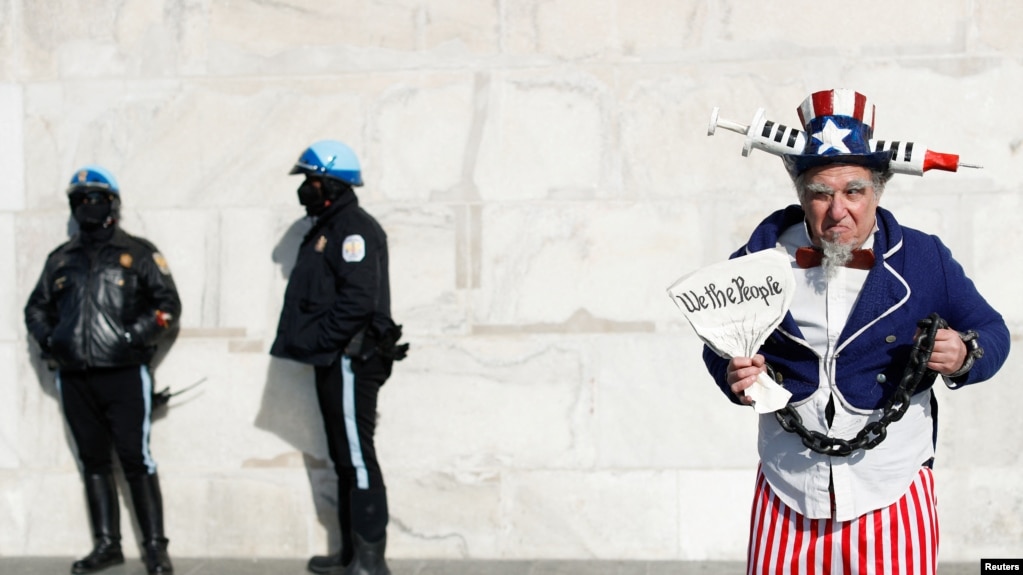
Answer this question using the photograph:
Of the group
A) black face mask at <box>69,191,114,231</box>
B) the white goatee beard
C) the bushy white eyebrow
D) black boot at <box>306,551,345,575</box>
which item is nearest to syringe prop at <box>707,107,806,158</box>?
the bushy white eyebrow

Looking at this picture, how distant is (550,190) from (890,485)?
9.75 feet

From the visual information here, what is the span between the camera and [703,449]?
5785 mm

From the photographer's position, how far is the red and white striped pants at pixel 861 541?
3127mm

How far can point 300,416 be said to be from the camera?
6074mm

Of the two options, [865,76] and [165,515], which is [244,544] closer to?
[165,515]

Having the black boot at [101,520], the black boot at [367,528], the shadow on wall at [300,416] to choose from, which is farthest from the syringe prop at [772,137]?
the black boot at [101,520]

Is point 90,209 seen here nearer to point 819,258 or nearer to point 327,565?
point 327,565

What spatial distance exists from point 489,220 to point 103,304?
6.14 ft

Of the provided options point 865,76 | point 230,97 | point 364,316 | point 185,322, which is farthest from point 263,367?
point 865,76

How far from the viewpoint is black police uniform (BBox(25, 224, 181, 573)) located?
5.75 metres

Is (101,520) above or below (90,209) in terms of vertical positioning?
below

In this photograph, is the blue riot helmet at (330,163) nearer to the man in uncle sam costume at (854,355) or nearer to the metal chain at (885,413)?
the man in uncle sam costume at (854,355)

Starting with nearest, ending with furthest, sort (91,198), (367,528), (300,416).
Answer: (367,528), (91,198), (300,416)

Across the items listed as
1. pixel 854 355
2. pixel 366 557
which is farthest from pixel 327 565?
pixel 854 355
